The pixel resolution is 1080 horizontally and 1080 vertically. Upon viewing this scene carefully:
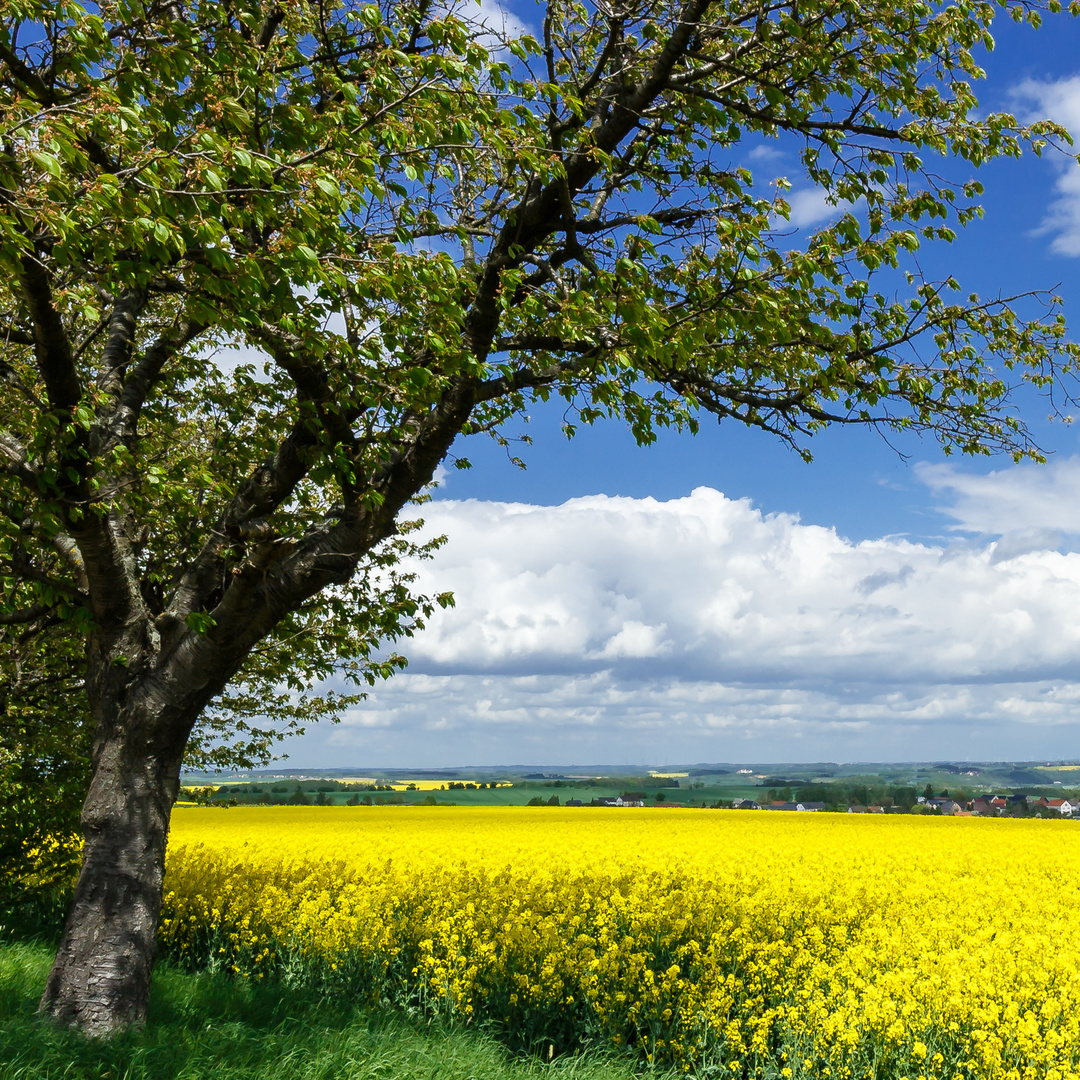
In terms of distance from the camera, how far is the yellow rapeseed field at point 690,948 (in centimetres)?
695

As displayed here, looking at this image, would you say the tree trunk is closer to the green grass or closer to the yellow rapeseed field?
the green grass

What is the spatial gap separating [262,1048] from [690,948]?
16.5ft

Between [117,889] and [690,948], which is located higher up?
[117,889]

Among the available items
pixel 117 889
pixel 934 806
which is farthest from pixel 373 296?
pixel 934 806

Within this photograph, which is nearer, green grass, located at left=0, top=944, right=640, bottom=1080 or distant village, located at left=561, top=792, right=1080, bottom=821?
green grass, located at left=0, top=944, right=640, bottom=1080

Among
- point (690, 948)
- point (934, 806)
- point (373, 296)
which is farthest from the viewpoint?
point (934, 806)

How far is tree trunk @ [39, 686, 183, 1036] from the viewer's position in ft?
22.6

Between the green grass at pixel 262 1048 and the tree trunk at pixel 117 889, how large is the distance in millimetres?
343

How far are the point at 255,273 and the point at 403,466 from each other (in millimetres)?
2774

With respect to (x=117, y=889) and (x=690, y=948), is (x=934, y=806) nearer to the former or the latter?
(x=690, y=948)

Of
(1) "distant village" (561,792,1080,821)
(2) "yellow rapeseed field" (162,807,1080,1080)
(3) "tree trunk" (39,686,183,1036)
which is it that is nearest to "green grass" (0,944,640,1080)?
(3) "tree trunk" (39,686,183,1036)

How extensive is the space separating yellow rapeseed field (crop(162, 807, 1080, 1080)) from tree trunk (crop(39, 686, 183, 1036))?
10.3 feet

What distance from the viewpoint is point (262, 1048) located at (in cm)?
617

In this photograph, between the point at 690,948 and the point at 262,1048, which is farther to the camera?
the point at 690,948
